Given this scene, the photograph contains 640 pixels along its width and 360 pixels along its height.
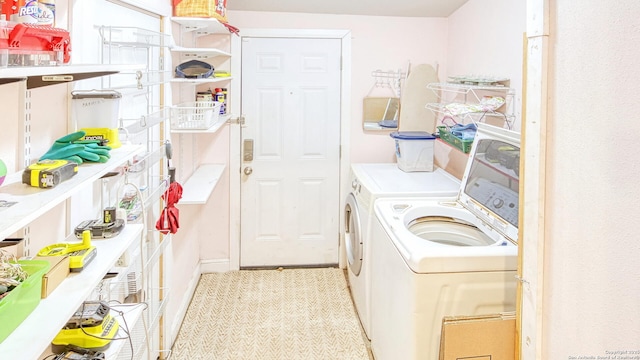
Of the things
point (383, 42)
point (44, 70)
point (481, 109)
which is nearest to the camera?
point (44, 70)

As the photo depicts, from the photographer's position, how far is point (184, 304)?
3.22m

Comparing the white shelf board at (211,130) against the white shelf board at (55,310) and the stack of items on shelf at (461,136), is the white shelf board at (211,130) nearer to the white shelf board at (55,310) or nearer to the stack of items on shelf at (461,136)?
the white shelf board at (55,310)

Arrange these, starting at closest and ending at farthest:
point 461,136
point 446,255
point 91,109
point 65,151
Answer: point 65,151 → point 91,109 → point 446,255 → point 461,136

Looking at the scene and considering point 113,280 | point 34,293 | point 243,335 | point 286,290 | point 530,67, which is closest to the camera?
point 34,293

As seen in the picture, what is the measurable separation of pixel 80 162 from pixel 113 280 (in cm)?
74

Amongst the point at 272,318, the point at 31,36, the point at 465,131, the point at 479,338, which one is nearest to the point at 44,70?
the point at 31,36

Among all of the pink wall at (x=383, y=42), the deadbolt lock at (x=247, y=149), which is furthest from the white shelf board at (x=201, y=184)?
the pink wall at (x=383, y=42)

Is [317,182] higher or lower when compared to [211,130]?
lower

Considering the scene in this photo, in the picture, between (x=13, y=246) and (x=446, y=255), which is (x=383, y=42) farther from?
(x=13, y=246)

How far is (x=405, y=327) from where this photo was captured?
1.94 meters

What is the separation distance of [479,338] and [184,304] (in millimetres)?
2214

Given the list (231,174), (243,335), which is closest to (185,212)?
(231,174)

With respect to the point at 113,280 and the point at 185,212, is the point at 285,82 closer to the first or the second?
the point at 185,212

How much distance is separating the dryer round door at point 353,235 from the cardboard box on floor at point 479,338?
52.8 inches
